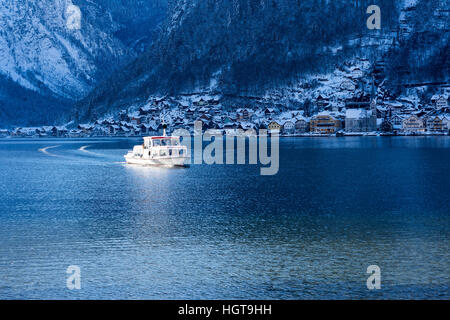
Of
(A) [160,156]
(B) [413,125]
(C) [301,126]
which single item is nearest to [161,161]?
(A) [160,156]

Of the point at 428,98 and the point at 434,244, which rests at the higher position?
the point at 428,98

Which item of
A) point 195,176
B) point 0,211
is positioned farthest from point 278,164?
point 0,211

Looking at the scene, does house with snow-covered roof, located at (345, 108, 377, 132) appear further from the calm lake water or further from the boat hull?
the calm lake water

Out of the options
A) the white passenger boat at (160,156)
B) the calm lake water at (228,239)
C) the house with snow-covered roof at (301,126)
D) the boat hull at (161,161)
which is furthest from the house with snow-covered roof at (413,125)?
the calm lake water at (228,239)

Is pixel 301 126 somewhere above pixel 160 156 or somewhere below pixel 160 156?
above

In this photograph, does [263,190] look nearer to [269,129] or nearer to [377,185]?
[377,185]

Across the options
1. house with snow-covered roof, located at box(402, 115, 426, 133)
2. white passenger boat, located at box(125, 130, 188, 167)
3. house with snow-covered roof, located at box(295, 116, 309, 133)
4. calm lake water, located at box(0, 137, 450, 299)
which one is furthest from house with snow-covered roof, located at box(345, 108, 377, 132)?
calm lake water, located at box(0, 137, 450, 299)

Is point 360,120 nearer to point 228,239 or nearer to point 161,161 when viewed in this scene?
point 161,161
